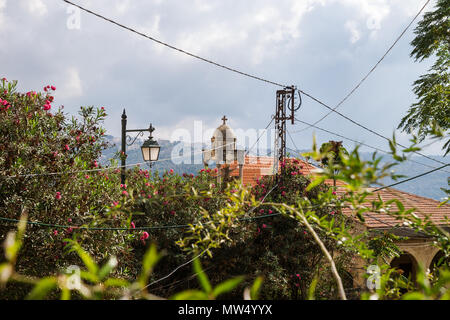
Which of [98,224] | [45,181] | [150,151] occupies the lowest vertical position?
[98,224]

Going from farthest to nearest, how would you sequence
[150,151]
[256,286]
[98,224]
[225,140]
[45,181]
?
[225,140]
[150,151]
[45,181]
[98,224]
[256,286]

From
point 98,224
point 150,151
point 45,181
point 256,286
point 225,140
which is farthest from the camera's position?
point 225,140

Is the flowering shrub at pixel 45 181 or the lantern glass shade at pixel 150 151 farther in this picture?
the lantern glass shade at pixel 150 151

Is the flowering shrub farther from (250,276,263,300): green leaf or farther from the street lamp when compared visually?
(250,276,263,300): green leaf

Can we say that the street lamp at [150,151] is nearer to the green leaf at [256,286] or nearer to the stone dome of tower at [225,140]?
the stone dome of tower at [225,140]

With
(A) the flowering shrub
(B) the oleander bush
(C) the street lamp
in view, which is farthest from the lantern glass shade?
(A) the flowering shrub

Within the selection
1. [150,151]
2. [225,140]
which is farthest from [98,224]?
[225,140]

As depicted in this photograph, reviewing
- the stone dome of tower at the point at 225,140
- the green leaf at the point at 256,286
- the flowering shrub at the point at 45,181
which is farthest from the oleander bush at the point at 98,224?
the stone dome of tower at the point at 225,140

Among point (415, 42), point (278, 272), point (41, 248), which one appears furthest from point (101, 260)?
point (415, 42)

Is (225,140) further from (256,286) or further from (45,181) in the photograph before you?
(256,286)

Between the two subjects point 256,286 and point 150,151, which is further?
point 150,151

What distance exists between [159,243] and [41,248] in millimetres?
2586
